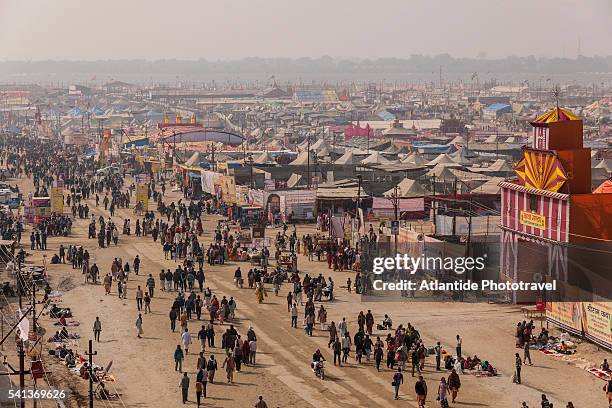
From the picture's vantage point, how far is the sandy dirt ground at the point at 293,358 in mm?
21484

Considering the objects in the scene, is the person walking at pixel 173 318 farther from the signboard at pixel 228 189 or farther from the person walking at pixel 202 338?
the signboard at pixel 228 189

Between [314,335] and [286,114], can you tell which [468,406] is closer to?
[314,335]

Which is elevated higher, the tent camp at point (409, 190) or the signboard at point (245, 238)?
the tent camp at point (409, 190)

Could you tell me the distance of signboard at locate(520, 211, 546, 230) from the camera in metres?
27.9

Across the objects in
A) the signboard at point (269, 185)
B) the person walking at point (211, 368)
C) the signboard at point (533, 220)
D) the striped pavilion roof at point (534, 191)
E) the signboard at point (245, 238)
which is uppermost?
the striped pavilion roof at point (534, 191)

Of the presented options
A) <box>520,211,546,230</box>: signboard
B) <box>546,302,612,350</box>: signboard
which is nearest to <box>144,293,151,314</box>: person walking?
<box>520,211,546,230</box>: signboard

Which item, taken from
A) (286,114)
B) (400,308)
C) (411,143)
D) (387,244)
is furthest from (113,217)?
(286,114)

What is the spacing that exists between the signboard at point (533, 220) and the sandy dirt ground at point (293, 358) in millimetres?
2234

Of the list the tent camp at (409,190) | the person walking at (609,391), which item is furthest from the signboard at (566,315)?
the tent camp at (409,190)

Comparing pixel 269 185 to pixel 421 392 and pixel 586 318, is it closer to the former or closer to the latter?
pixel 586 318

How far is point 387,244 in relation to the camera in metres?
34.7

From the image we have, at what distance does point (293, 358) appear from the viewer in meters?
24.3

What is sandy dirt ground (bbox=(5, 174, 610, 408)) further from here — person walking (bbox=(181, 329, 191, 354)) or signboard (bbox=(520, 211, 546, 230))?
signboard (bbox=(520, 211, 546, 230))

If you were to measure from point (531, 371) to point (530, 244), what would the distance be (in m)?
5.82
